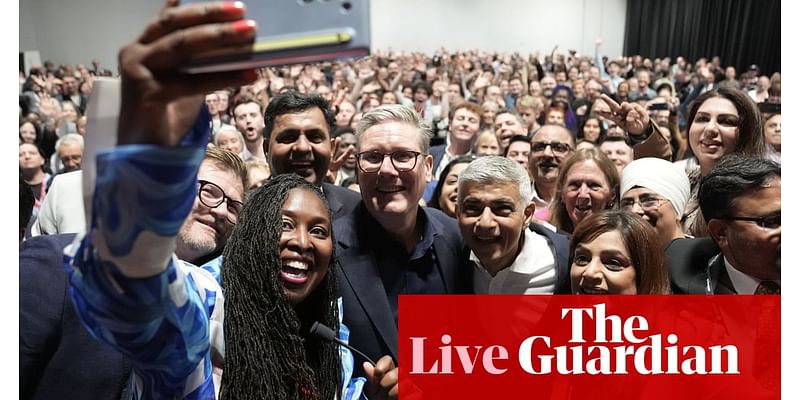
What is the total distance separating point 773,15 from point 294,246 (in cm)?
1118

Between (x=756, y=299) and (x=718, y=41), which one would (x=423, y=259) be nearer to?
(x=756, y=299)

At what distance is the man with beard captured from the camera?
338 cm

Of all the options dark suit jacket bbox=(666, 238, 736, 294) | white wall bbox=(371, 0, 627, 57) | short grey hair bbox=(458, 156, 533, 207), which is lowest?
dark suit jacket bbox=(666, 238, 736, 294)

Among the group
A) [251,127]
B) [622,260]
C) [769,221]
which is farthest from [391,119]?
[251,127]

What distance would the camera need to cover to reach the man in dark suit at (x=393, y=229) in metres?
1.57

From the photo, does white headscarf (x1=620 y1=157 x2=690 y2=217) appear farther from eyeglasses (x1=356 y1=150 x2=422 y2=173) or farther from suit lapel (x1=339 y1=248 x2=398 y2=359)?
suit lapel (x1=339 y1=248 x2=398 y2=359)

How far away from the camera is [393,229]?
165 cm

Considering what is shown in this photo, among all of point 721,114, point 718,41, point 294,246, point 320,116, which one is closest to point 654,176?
point 721,114

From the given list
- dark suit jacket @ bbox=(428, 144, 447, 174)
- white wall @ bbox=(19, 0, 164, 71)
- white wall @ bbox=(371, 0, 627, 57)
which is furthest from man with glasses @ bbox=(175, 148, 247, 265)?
white wall @ bbox=(371, 0, 627, 57)

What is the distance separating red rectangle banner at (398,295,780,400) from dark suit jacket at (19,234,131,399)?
703 mm

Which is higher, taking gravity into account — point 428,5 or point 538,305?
point 428,5

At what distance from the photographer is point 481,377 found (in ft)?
5.14

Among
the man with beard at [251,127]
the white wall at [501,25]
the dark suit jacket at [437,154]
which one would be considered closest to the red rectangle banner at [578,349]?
the man with beard at [251,127]

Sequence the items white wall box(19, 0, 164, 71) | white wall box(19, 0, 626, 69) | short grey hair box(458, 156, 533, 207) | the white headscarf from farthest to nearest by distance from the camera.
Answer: white wall box(19, 0, 626, 69)
white wall box(19, 0, 164, 71)
the white headscarf
short grey hair box(458, 156, 533, 207)
